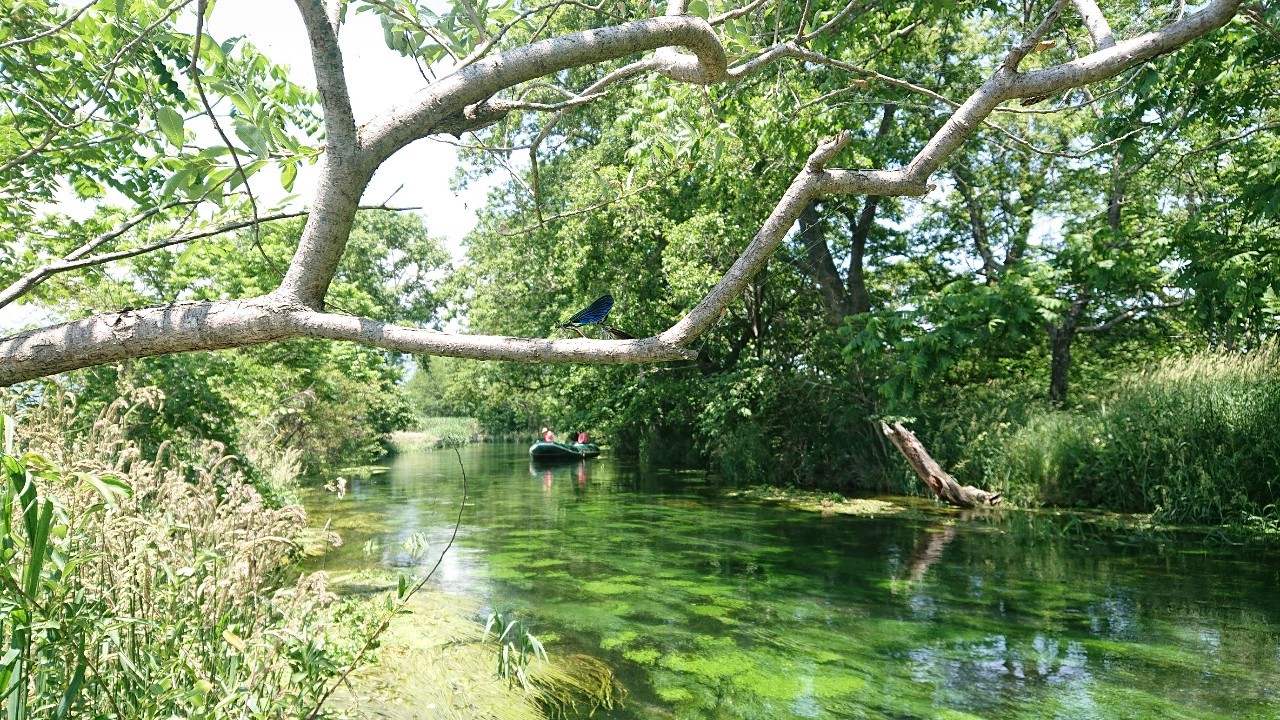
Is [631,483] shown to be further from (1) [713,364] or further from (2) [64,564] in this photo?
(2) [64,564]

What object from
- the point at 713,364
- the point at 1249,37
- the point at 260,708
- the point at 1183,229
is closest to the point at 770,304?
the point at 713,364

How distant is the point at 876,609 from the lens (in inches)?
227

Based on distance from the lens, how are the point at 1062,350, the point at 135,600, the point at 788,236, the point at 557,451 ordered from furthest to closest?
the point at 557,451, the point at 788,236, the point at 1062,350, the point at 135,600

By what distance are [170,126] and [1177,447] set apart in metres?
10.0

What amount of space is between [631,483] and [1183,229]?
34.9ft

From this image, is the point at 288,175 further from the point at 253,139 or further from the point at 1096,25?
the point at 1096,25

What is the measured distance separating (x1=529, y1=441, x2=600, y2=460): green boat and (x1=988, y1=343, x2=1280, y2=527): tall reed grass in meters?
14.6

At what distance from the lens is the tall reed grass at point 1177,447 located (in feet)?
26.6

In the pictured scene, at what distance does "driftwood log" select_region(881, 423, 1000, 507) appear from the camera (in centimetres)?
1090

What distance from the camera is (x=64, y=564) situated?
164 centimetres

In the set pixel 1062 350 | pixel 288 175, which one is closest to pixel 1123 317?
pixel 1062 350

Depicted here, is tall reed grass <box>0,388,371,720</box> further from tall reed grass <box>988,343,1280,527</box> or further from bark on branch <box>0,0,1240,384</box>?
tall reed grass <box>988,343,1280,527</box>

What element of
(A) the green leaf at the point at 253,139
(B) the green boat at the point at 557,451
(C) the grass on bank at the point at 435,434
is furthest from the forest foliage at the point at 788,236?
(C) the grass on bank at the point at 435,434

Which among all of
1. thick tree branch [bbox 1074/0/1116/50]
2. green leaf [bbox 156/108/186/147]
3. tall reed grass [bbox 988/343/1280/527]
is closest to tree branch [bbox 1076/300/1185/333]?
tall reed grass [bbox 988/343/1280/527]
